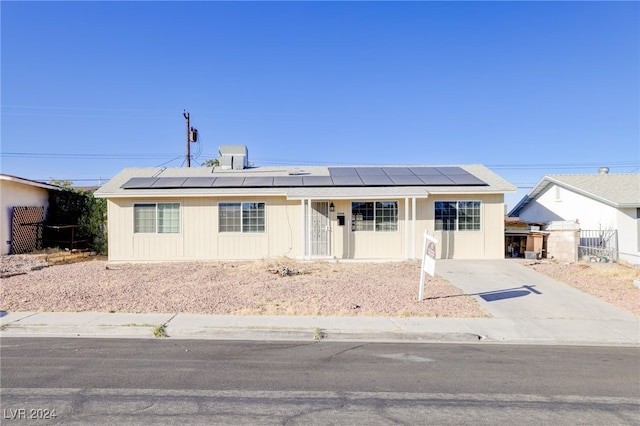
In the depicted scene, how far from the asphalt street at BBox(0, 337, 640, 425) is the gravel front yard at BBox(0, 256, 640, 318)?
2.06 metres

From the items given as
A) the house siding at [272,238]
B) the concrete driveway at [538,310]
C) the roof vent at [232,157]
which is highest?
the roof vent at [232,157]

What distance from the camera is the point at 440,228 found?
53.7ft

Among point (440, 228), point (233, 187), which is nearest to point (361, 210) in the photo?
point (440, 228)

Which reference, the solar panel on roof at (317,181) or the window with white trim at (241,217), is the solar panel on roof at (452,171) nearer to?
the solar panel on roof at (317,181)

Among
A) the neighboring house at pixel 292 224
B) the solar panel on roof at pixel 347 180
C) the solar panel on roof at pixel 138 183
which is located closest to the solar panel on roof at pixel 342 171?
the solar panel on roof at pixel 347 180

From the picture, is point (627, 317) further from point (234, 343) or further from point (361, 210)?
point (361, 210)

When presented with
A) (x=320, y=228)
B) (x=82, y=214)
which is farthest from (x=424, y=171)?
(x=82, y=214)

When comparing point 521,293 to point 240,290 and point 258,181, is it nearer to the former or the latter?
point 240,290

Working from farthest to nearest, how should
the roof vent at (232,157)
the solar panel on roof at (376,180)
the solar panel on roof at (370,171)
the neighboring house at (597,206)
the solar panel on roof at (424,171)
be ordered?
1. the roof vent at (232,157)
2. the solar panel on roof at (370,171)
3. the solar panel on roof at (424,171)
4. the solar panel on roof at (376,180)
5. the neighboring house at (597,206)

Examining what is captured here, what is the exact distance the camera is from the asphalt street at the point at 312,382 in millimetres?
4121

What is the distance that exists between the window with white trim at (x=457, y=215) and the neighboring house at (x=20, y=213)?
19015mm

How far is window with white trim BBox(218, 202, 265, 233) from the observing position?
16.4 metres

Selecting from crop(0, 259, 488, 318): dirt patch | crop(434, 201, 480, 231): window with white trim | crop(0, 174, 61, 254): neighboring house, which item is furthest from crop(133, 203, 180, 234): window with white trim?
crop(434, 201, 480, 231): window with white trim

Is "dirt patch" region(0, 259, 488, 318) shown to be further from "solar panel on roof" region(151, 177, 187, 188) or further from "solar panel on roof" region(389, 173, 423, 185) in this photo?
"solar panel on roof" region(389, 173, 423, 185)
